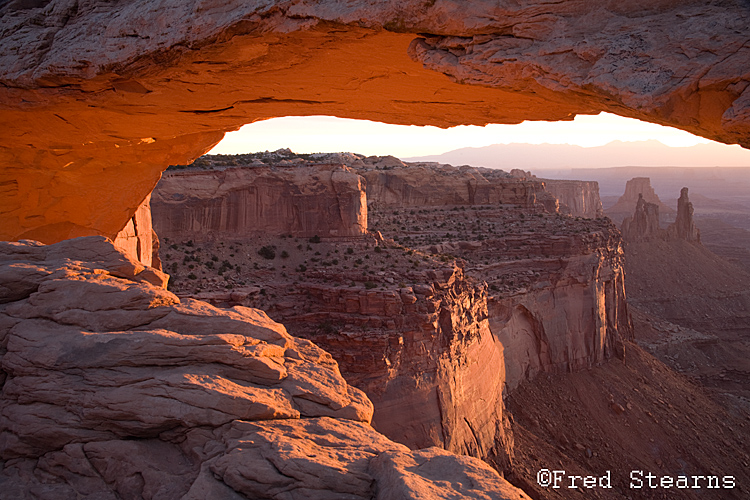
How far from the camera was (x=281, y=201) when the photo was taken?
82.7 ft

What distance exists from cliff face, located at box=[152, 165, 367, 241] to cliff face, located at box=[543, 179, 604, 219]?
7606 centimetres

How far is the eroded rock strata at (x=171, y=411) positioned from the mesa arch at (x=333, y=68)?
112 inches

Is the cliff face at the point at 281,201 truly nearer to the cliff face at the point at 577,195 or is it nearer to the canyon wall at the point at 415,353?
the canyon wall at the point at 415,353

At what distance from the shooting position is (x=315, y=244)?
25.0 m

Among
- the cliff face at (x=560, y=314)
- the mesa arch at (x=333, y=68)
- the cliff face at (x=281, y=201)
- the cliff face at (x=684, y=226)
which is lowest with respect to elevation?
the cliff face at (x=560, y=314)

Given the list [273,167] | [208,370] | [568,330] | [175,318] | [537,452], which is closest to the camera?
[208,370]

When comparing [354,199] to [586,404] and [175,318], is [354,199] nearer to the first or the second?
[586,404]

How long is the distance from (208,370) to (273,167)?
853 inches

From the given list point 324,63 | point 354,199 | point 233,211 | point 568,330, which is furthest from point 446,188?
point 324,63

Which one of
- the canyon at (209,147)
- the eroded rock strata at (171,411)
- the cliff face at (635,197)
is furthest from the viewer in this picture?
the cliff face at (635,197)

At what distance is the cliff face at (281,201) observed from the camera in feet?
79.4

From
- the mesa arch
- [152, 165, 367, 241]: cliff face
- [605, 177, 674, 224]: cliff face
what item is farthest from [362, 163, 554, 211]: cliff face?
[605, 177, 674, 224]: cliff face

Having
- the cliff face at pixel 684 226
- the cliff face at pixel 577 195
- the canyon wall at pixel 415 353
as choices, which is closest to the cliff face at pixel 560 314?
the canyon wall at pixel 415 353

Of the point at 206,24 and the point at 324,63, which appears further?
the point at 324,63
